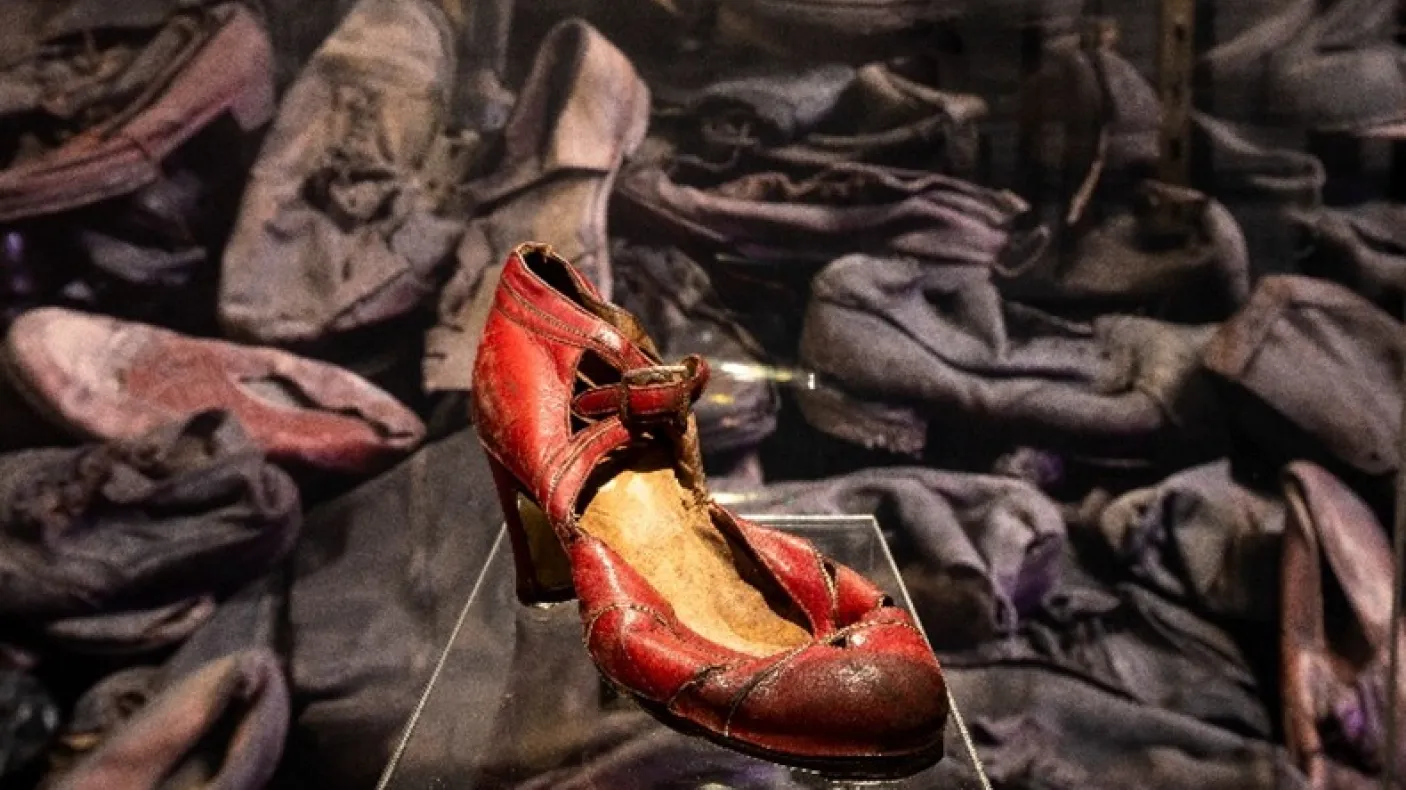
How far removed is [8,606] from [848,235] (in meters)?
1.11

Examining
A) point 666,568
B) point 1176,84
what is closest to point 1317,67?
point 1176,84

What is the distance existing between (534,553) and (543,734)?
15cm

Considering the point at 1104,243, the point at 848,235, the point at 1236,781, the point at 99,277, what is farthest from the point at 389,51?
the point at 1236,781

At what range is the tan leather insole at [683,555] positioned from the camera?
75 centimetres

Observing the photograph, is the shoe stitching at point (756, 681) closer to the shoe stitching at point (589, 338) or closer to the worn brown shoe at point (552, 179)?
the shoe stitching at point (589, 338)

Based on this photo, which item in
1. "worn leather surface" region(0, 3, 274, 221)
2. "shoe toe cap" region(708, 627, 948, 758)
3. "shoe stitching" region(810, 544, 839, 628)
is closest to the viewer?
"shoe toe cap" region(708, 627, 948, 758)

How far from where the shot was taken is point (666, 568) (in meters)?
0.81

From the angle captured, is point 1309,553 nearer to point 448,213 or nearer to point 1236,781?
point 1236,781

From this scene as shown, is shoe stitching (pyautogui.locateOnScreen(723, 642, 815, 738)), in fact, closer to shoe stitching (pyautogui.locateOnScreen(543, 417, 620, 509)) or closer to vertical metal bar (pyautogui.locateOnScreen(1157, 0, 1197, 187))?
shoe stitching (pyautogui.locateOnScreen(543, 417, 620, 509))

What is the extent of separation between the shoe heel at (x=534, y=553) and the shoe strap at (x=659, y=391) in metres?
0.14

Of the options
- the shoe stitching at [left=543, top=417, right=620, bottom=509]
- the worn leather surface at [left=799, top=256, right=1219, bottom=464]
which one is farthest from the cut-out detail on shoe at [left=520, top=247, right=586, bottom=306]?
the worn leather surface at [left=799, top=256, right=1219, bottom=464]

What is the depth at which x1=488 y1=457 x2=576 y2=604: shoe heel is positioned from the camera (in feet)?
2.94

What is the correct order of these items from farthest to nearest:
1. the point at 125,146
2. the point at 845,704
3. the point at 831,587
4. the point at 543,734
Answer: the point at 125,146 < the point at 543,734 < the point at 831,587 < the point at 845,704

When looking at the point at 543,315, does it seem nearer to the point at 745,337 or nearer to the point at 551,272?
the point at 551,272
